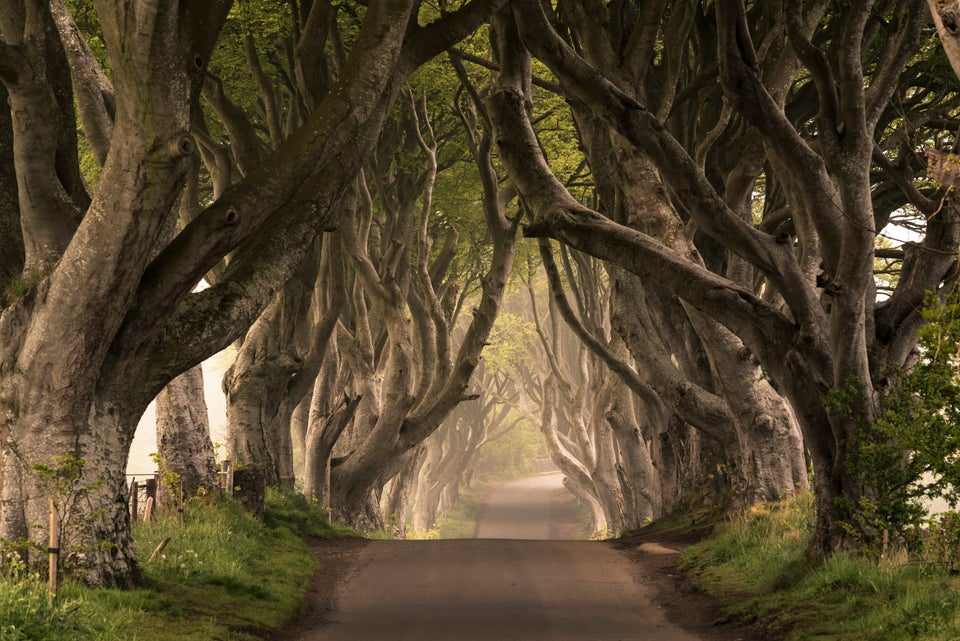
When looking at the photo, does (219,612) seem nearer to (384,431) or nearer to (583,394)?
(384,431)

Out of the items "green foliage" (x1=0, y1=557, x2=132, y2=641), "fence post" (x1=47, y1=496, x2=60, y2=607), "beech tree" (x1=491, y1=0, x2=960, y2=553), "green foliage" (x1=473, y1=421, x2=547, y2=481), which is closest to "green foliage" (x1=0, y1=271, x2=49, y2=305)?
"fence post" (x1=47, y1=496, x2=60, y2=607)

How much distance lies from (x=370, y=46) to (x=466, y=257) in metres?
18.3

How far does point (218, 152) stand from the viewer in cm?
1719

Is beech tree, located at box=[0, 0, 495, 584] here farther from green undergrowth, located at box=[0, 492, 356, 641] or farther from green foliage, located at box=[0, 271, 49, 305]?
green undergrowth, located at box=[0, 492, 356, 641]

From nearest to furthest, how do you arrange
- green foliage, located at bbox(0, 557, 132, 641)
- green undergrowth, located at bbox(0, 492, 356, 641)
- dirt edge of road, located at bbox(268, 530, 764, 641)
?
green foliage, located at bbox(0, 557, 132, 641), green undergrowth, located at bbox(0, 492, 356, 641), dirt edge of road, located at bbox(268, 530, 764, 641)

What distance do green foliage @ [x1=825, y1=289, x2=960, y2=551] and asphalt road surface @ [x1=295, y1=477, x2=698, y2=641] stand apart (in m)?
2.26

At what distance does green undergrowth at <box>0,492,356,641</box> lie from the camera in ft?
23.8

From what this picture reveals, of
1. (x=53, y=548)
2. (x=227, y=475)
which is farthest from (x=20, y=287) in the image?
(x=227, y=475)

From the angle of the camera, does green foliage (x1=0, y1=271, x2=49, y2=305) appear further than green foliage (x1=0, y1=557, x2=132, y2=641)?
Yes

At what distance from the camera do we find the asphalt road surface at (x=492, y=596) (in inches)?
391

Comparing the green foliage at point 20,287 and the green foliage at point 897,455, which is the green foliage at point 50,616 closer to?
the green foliage at point 20,287

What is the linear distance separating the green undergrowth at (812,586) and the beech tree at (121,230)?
19.9 feet

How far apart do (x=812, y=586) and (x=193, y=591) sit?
623 cm

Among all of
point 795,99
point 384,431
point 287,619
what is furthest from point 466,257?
point 287,619
